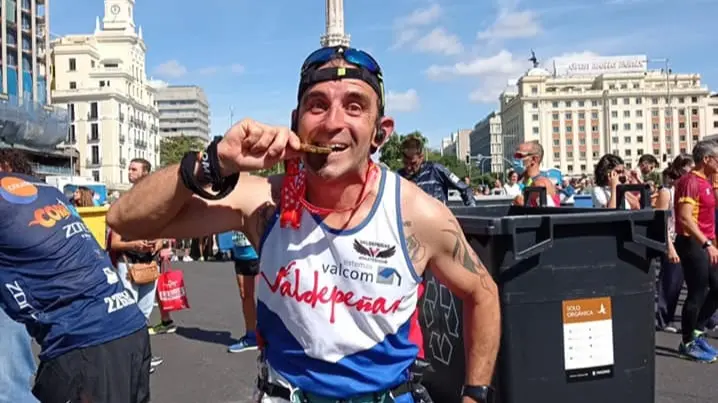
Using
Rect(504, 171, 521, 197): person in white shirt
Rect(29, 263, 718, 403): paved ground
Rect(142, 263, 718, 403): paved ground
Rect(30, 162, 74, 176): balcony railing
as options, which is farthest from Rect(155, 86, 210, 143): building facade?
A: Rect(142, 263, 718, 403): paved ground

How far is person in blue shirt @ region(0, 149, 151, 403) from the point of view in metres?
2.93

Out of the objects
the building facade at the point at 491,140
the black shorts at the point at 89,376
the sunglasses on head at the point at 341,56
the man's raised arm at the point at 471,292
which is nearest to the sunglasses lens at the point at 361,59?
the sunglasses on head at the point at 341,56

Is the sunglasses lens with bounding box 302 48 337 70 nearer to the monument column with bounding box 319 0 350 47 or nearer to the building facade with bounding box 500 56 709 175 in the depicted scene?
the monument column with bounding box 319 0 350 47

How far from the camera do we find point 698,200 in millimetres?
6211

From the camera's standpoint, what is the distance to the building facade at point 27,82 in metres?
54.2

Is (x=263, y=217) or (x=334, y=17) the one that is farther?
(x=334, y=17)

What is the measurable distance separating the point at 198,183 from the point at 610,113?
14803 cm

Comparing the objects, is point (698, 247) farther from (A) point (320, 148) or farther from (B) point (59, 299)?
(B) point (59, 299)

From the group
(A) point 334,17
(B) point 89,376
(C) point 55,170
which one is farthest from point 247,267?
(A) point 334,17

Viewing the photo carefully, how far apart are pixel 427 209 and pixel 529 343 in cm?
165

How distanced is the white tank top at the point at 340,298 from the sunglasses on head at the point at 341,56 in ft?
1.36

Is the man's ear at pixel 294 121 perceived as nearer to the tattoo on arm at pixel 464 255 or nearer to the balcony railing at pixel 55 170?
A: the tattoo on arm at pixel 464 255

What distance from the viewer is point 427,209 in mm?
2180

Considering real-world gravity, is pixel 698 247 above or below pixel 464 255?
below
